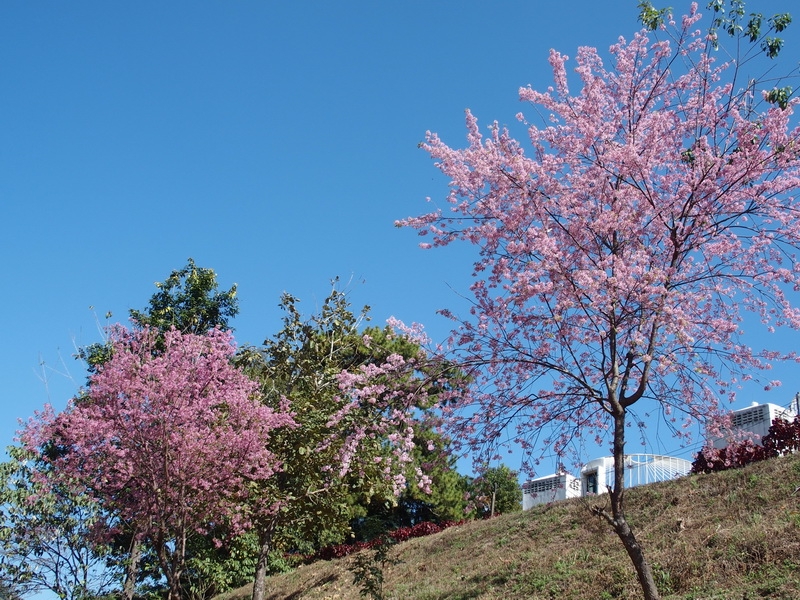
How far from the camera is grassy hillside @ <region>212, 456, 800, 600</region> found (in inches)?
338

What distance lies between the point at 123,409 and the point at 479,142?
20.4 feet

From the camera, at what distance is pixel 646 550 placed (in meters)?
10.2

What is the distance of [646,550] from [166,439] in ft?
23.1

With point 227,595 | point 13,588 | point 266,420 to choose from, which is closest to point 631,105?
point 266,420

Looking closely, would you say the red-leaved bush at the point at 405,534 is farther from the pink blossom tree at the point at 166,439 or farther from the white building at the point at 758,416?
the pink blossom tree at the point at 166,439

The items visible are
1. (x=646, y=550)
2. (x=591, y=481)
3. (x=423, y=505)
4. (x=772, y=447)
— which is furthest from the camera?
(x=423, y=505)

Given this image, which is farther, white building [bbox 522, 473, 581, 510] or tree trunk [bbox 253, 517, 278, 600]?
white building [bbox 522, 473, 581, 510]

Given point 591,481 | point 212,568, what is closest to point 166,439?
point 212,568

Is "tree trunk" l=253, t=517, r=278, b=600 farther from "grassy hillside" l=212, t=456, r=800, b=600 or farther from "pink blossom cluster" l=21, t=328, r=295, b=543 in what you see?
"pink blossom cluster" l=21, t=328, r=295, b=543

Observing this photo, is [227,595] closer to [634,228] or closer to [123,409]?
[123,409]

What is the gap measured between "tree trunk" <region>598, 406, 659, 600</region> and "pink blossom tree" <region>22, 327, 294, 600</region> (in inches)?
218

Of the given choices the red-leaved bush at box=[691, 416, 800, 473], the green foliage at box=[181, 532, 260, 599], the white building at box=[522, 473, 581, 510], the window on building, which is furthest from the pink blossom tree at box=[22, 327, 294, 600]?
the window on building

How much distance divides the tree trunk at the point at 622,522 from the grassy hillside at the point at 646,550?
4.28 ft

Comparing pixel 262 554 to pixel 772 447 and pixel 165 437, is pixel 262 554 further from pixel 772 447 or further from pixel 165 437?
pixel 772 447
